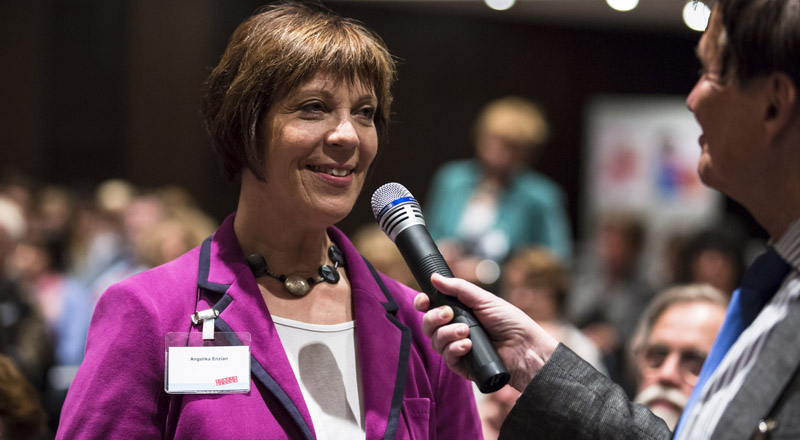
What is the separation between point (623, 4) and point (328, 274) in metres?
6.77

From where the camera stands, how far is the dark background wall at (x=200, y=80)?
26.7ft

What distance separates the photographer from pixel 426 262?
158 centimetres

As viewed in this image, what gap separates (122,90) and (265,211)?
7.05 metres

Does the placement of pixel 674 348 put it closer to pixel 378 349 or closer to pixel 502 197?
pixel 378 349

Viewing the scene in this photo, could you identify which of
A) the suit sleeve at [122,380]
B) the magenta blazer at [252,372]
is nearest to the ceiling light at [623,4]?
the magenta blazer at [252,372]

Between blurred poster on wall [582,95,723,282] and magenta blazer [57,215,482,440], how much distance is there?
7074mm

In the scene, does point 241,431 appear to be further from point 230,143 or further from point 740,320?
point 740,320

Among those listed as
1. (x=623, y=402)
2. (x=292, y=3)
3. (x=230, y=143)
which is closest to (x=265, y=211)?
(x=230, y=143)

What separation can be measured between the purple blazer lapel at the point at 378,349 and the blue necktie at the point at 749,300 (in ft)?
1.76

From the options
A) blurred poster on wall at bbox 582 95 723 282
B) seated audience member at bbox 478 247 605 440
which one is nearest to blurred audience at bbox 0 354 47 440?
seated audience member at bbox 478 247 605 440

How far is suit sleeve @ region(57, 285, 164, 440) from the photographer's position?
1525 millimetres

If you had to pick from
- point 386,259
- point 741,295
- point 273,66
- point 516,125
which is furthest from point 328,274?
point 516,125

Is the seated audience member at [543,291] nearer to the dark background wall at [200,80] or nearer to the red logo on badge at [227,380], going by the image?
the red logo on badge at [227,380]

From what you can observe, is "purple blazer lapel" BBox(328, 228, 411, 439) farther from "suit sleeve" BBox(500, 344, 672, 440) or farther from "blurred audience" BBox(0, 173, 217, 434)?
"blurred audience" BBox(0, 173, 217, 434)
